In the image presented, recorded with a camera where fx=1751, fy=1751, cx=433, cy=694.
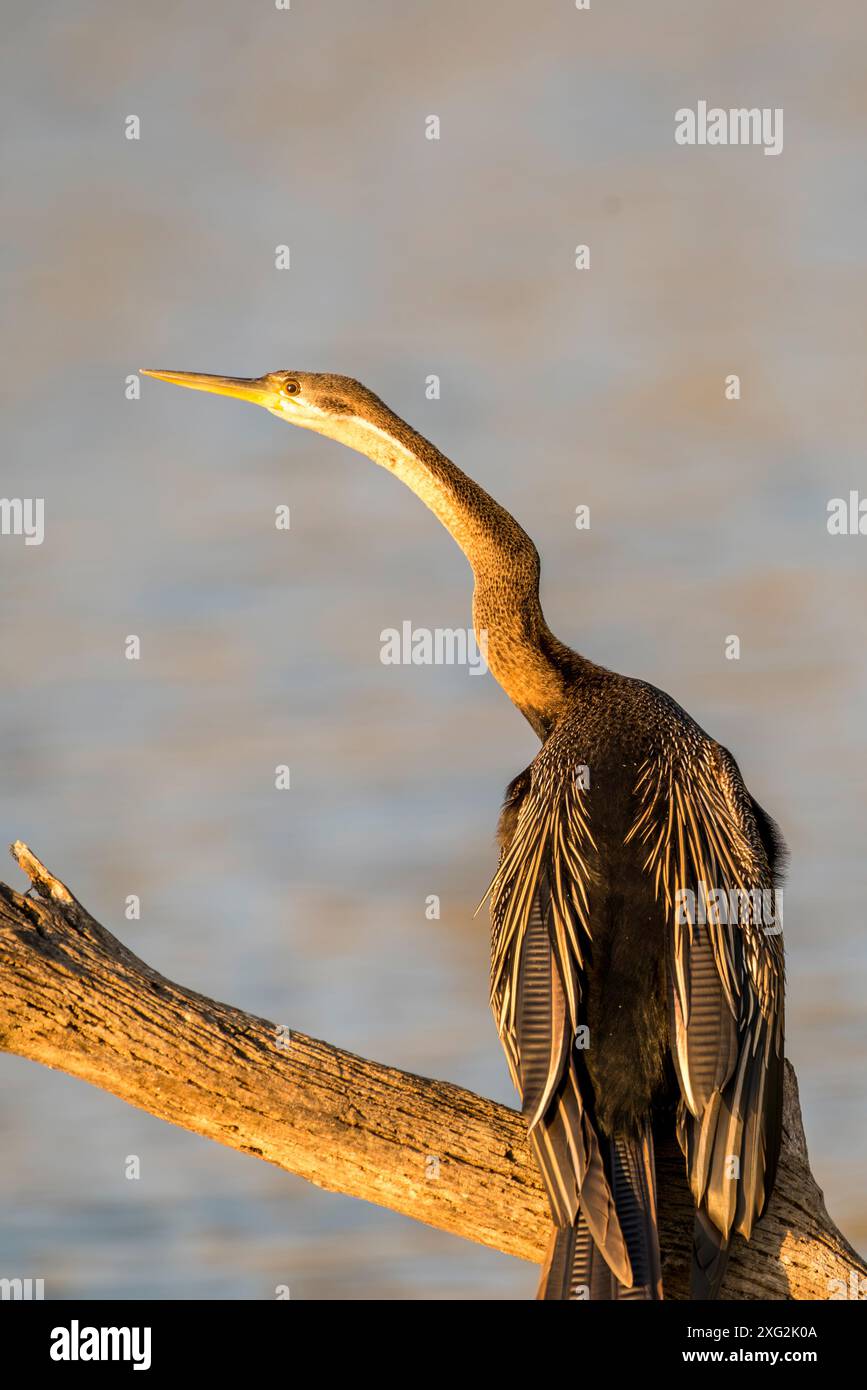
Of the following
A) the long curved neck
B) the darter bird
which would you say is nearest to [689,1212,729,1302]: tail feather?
the darter bird

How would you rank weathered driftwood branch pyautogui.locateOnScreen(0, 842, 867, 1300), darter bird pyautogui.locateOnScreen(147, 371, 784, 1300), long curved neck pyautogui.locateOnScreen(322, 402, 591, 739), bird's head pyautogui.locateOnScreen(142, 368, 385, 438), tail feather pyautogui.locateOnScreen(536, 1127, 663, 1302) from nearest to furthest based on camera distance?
tail feather pyautogui.locateOnScreen(536, 1127, 663, 1302) < darter bird pyautogui.locateOnScreen(147, 371, 784, 1300) < weathered driftwood branch pyautogui.locateOnScreen(0, 842, 867, 1300) < long curved neck pyautogui.locateOnScreen(322, 402, 591, 739) < bird's head pyautogui.locateOnScreen(142, 368, 385, 438)

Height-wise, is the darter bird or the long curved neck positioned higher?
the long curved neck

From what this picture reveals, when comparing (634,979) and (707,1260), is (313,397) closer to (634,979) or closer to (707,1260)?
(634,979)

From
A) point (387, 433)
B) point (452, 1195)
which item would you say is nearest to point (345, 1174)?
point (452, 1195)

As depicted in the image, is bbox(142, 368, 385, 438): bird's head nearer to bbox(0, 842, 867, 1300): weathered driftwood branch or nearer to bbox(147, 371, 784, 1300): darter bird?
bbox(147, 371, 784, 1300): darter bird

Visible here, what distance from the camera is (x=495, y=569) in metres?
6.89

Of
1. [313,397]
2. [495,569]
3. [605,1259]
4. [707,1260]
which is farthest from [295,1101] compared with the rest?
[313,397]

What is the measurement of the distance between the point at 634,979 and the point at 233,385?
11.2 ft

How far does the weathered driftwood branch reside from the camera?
493cm

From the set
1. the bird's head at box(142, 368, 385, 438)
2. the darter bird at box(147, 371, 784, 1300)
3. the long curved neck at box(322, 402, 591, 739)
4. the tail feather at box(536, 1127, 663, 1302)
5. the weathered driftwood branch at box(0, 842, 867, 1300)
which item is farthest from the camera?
the bird's head at box(142, 368, 385, 438)

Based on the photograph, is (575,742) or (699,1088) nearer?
(699,1088)

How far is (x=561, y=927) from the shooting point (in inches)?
209

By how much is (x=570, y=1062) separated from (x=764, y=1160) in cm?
60
